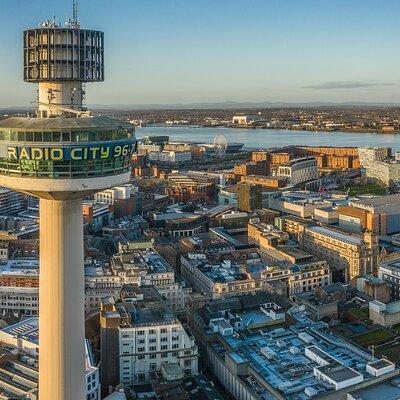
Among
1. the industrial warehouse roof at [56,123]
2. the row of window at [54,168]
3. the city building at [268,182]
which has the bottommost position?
the city building at [268,182]

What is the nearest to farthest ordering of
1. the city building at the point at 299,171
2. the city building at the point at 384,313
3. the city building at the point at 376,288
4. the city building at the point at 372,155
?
the city building at the point at 384,313, the city building at the point at 376,288, the city building at the point at 299,171, the city building at the point at 372,155

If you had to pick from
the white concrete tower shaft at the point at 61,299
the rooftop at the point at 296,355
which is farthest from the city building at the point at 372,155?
the white concrete tower shaft at the point at 61,299

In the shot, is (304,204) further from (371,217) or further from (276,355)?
(276,355)

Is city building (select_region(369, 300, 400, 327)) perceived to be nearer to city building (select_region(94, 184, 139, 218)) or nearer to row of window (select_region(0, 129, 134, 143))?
row of window (select_region(0, 129, 134, 143))

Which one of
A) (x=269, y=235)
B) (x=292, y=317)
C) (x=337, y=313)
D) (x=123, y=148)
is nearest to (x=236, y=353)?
(x=292, y=317)

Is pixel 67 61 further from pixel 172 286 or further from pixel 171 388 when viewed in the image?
pixel 172 286

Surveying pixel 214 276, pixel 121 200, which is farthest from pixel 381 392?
pixel 121 200

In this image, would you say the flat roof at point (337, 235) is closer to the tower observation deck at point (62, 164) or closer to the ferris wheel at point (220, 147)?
the tower observation deck at point (62, 164)

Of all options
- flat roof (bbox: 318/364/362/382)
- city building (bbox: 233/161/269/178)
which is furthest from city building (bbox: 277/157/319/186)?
flat roof (bbox: 318/364/362/382)
